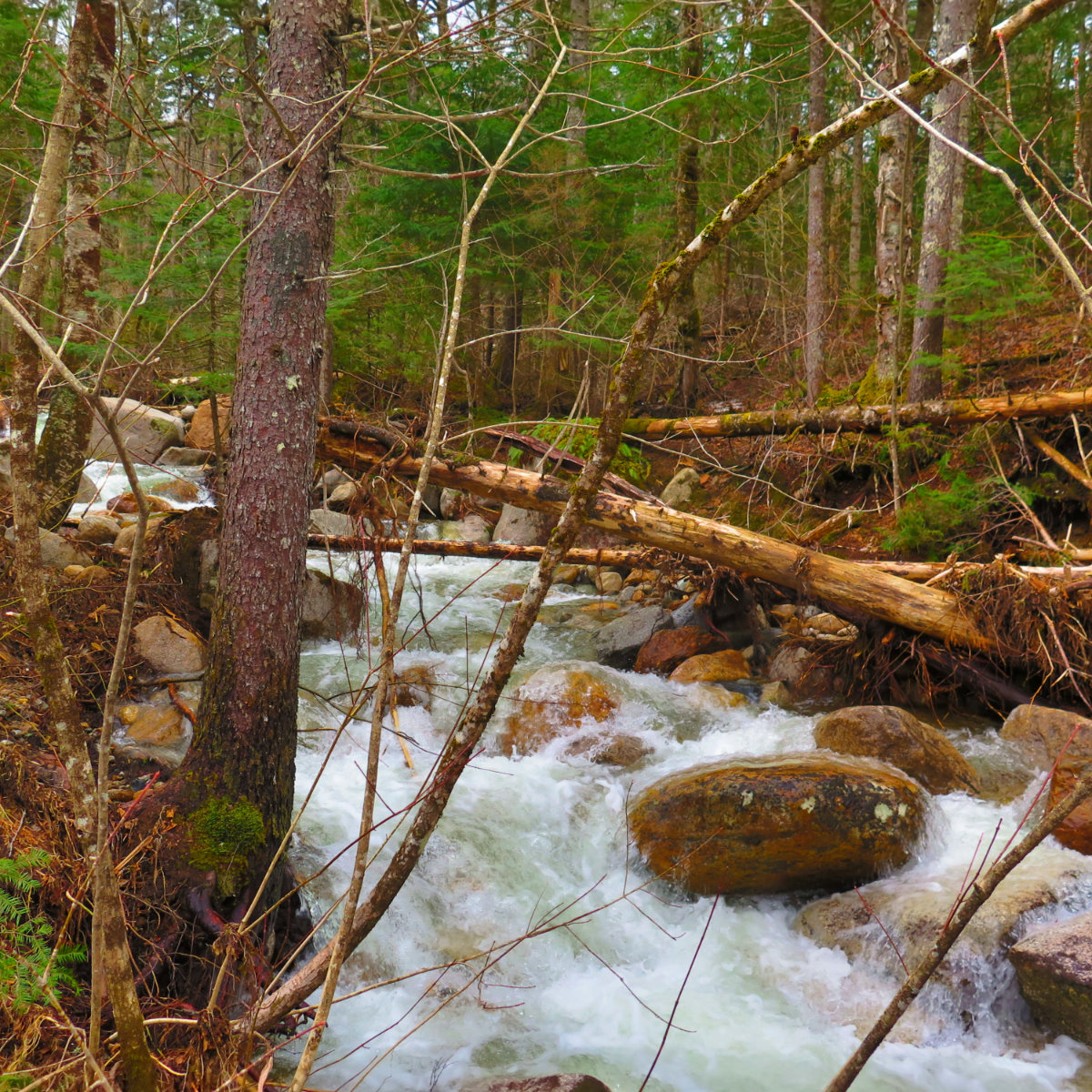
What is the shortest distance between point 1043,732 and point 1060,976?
2.35m

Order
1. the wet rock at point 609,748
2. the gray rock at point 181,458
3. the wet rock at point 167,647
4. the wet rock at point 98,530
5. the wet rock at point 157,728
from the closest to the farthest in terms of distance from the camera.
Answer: the wet rock at point 157,728 → the wet rock at point 167,647 → the wet rock at point 609,748 → the wet rock at point 98,530 → the gray rock at point 181,458

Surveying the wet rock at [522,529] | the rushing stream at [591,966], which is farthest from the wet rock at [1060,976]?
the wet rock at [522,529]

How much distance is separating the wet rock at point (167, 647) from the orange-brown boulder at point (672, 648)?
3919 mm

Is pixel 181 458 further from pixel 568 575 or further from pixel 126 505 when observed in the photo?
pixel 568 575

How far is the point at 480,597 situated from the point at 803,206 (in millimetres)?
15108

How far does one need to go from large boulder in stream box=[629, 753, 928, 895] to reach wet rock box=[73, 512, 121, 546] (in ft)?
17.9

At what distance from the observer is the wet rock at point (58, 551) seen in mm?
5754

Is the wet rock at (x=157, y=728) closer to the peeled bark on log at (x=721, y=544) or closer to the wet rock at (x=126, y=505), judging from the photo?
the peeled bark on log at (x=721, y=544)

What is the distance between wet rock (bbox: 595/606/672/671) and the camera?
774cm

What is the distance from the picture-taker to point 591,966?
13.9 feet

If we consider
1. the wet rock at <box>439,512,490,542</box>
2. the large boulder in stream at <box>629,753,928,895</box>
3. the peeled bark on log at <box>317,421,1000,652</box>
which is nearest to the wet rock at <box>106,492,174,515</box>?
the peeled bark on log at <box>317,421,1000,652</box>

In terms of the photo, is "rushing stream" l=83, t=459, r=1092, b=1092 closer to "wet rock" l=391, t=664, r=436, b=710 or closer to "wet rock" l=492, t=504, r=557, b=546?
"wet rock" l=391, t=664, r=436, b=710

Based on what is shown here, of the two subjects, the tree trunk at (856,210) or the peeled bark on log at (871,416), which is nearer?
the peeled bark on log at (871,416)

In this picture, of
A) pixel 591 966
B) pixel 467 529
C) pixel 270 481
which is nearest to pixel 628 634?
pixel 591 966
